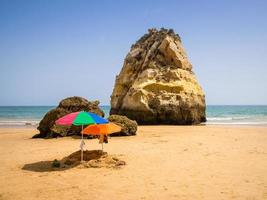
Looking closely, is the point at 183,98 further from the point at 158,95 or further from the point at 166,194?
the point at 166,194

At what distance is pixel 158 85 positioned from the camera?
29.4m

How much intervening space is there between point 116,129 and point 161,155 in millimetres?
1840

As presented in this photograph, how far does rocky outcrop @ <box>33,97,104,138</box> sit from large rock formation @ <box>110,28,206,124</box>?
9980 millimetres

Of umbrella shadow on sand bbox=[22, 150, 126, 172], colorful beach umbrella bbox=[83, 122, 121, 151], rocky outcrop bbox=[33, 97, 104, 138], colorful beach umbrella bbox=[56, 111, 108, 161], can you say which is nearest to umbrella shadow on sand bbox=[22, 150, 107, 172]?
umbrella shadow on sand bbox=[22, 150, 126, 172]

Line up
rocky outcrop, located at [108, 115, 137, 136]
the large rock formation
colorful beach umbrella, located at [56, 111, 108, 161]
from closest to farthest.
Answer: colorful beach umbrella, located at [56, 111, 108, 161]
rocky outcrop, located at [108, 115, 137, 136]
the large rock formation

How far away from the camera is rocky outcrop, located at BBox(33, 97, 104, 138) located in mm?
17516

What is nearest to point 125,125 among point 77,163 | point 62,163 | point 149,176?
point 62,163

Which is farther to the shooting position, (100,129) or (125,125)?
(125,125)

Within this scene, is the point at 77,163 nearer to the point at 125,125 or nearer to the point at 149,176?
the point at 149,176

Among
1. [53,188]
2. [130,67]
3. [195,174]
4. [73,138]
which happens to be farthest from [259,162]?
[130,67]

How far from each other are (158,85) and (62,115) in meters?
13.3

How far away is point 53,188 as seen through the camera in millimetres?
7043

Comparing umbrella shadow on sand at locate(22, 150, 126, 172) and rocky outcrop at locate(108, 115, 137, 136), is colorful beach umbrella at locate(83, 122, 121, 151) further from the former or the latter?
rocky outcrop at locate(108, 115, 137, 136)

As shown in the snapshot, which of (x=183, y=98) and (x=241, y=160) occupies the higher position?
(x=183, y=98)
